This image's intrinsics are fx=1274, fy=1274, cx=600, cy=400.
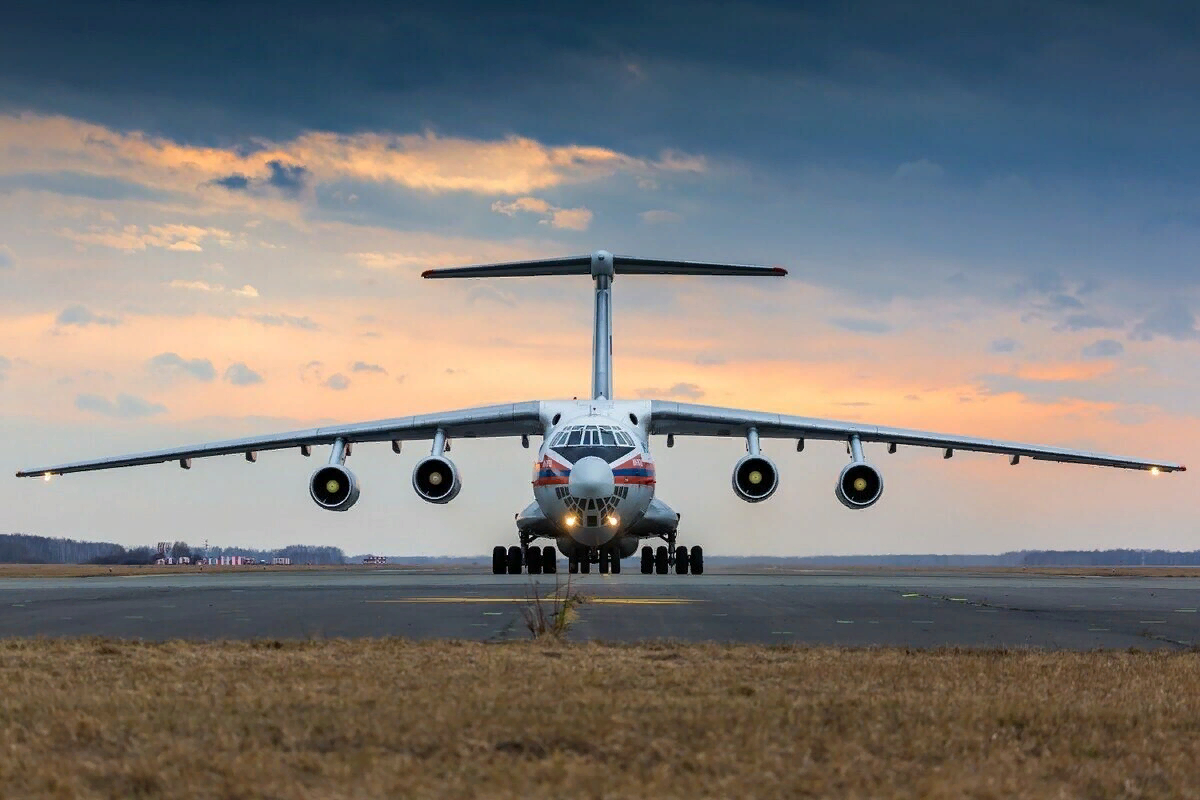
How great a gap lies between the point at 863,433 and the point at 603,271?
27.6 feet

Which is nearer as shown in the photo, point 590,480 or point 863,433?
point 590,480

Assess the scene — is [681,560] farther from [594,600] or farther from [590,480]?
[594,600]

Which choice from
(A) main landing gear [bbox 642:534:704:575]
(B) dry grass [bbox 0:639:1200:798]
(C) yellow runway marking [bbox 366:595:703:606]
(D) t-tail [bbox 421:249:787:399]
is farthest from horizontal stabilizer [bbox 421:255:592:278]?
(B) dry grass [bbox 0:639:1200:798]

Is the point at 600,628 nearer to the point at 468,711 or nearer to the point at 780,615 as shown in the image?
the point at 780,615

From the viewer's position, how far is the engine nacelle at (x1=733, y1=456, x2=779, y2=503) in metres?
28.7

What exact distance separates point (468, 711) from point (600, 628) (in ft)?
19.0

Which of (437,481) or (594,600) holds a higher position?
(437,481)

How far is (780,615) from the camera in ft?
45.6

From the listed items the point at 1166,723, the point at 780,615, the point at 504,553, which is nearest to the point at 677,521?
the point at 504,553

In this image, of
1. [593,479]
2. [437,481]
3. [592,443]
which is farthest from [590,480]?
[437,481]

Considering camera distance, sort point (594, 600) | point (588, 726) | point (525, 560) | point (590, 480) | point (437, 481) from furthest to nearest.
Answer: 1. point (525, 560)
2. point (437, 481)
3. point (590, 480)
4. point (594, 600)
5. point (588, 726)

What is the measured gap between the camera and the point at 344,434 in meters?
29.5

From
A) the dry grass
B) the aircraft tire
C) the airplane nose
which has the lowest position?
the dry grass

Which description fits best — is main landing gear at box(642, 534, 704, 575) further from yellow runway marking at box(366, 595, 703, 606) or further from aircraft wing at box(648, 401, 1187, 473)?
yellow runway marking at box(366, 595, 703, 606)
